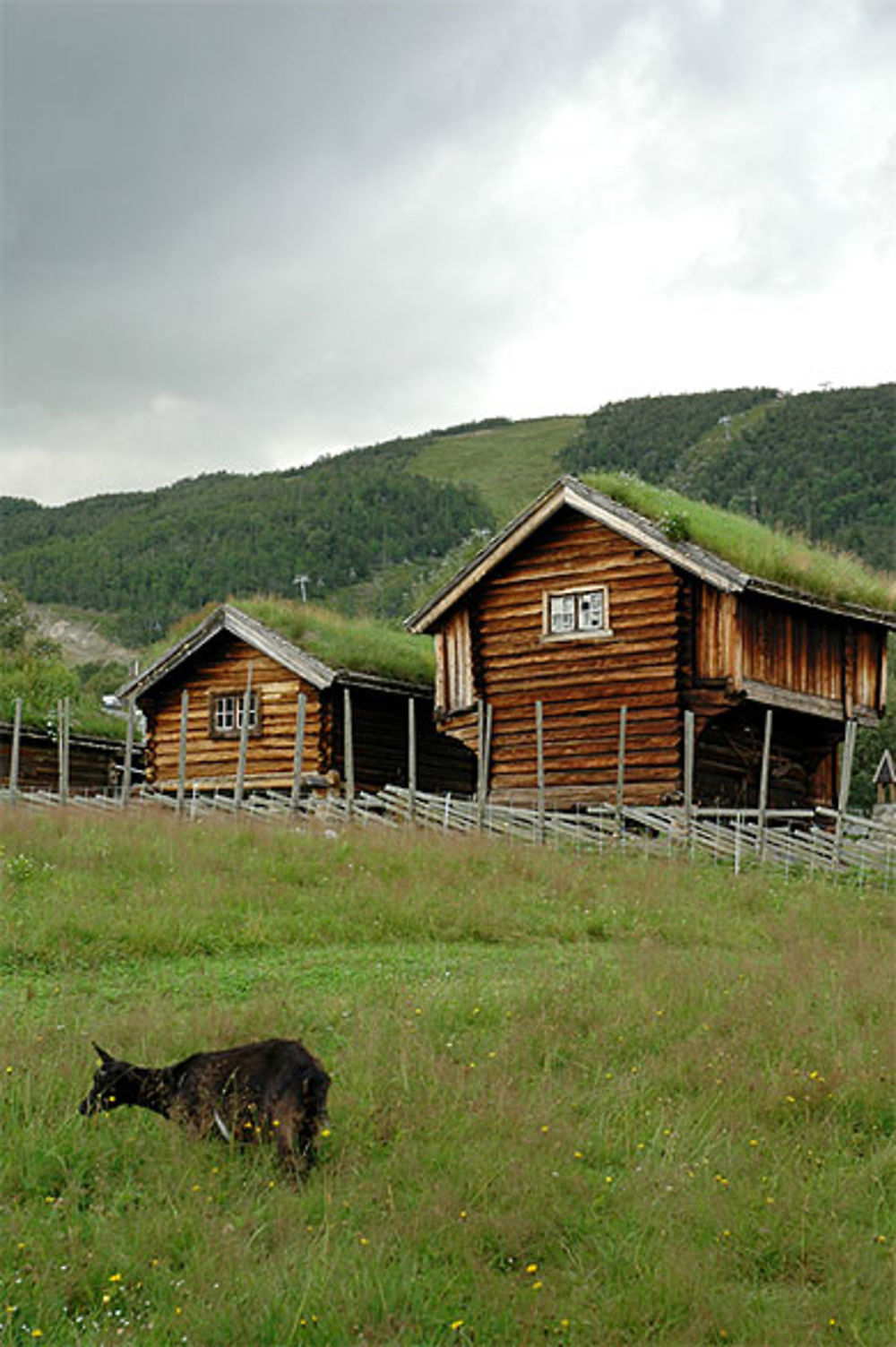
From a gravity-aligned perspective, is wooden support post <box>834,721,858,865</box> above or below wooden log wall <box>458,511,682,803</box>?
below

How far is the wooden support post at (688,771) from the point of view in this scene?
70.7ft

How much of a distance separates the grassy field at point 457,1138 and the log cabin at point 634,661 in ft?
32.1

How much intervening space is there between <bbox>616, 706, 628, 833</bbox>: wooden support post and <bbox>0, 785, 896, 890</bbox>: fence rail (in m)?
0.05

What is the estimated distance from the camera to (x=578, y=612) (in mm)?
26094

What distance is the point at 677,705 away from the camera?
24297 millimetres

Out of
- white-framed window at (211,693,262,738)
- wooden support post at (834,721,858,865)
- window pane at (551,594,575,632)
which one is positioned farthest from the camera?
white-framed window at (211,693,262,738)

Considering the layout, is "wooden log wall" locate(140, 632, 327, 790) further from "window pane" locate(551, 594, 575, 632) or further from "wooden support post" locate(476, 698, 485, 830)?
"window pane" locate(551, 594, 575, 632)

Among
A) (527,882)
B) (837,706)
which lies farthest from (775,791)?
(527,882)

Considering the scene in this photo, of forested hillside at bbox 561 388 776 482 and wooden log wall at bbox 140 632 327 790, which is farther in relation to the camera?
forested hillside at bbox 561 388 776 482

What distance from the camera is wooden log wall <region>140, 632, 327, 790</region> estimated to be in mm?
29484

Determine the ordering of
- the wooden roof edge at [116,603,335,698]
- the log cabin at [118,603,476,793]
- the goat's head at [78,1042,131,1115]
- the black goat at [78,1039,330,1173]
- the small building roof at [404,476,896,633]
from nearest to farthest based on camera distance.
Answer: the black goat at [78,1039,330,1173]
the goat's head at [78,1042,131,1115]
the small building roof at [404,476,896,633]
the wooden roof edge at [116,603,335,698]
the log cabin at [118,603,476,793]

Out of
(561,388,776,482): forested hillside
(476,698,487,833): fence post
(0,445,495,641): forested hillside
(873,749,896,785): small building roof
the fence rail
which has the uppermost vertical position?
(561,388,776,482): forested hillside

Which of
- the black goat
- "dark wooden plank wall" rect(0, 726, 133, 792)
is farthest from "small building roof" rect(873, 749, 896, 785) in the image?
the black goat

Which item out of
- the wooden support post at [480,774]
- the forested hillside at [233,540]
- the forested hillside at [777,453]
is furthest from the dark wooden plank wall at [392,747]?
the forested hillside at [233,540]
